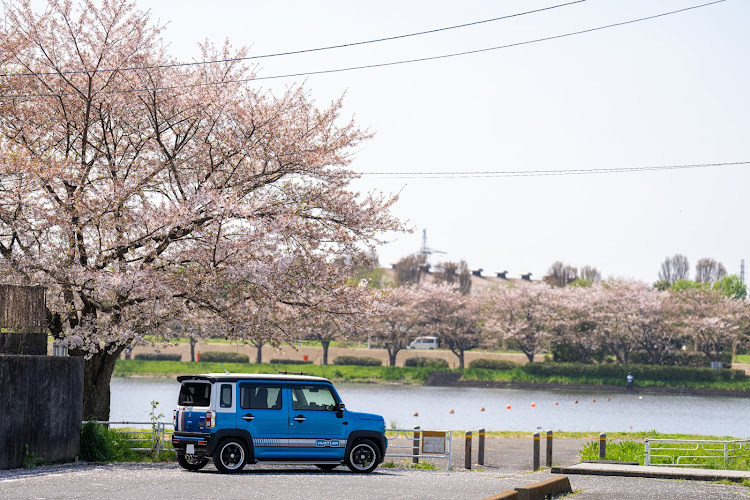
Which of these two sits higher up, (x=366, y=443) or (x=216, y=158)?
(x=216, y=158)

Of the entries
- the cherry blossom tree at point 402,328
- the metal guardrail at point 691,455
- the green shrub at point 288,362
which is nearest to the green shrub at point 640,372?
the cherry blossom tree at point 402,328

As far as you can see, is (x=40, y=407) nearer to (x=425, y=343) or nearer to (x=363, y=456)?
(x=363, y=456)

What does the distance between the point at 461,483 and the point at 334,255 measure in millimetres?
7951

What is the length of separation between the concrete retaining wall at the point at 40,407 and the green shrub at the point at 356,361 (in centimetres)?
7646

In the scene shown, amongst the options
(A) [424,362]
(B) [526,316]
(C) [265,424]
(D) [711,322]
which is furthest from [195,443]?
(B) [526,316]

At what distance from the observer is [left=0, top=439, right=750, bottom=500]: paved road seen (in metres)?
14.8

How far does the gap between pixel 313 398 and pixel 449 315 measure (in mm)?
80592

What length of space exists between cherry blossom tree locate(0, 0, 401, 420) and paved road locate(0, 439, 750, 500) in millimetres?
4336

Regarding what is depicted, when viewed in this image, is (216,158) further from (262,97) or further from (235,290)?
(235,290)

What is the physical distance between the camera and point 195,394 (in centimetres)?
1898

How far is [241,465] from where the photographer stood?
1877cm

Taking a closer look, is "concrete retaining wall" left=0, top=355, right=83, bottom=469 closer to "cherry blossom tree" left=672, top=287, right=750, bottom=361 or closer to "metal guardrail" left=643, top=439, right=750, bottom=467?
"metal guardrail" left=643, top=439, right=750, bottom=467

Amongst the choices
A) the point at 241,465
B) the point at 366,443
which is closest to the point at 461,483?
the point at 366,443

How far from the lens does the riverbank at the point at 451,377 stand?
8385 cm
